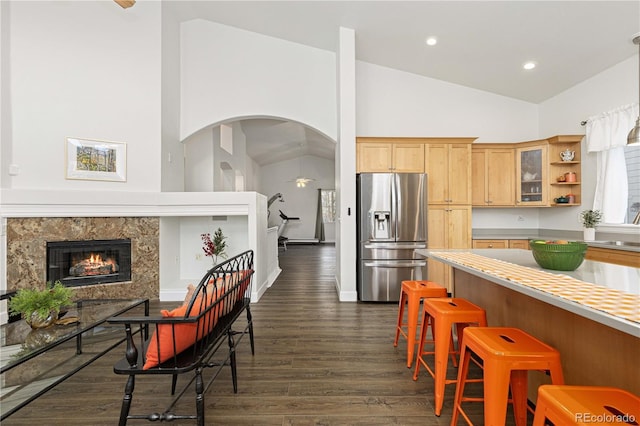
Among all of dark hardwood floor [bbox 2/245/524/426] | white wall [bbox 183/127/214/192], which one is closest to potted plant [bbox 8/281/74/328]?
dark hardwood floor [bbox 2/245/524/426]

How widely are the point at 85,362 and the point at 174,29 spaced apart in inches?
185

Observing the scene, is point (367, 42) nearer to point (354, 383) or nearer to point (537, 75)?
point (537, 75)

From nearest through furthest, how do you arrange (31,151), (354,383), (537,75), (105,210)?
(354,383) → (31,151) → (105,210) → (537,75)

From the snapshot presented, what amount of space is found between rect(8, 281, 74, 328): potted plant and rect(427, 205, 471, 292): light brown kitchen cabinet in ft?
13.8

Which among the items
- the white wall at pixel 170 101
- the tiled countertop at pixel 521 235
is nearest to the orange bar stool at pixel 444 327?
the tiled countertop at pixel 521 235

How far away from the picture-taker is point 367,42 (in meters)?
4.36

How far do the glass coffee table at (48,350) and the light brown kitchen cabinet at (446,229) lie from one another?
380 cm

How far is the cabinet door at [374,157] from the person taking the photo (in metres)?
4.41

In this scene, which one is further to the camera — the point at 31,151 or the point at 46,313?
the point at 31,151

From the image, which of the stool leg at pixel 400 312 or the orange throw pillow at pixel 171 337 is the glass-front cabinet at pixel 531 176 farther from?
the orange throw pillow at pixel 171 337

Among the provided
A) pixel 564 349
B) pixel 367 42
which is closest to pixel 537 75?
pixel 367 42

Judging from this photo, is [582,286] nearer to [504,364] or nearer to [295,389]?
[504,364]

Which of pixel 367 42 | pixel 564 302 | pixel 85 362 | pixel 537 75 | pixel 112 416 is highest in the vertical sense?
pixel 367 42

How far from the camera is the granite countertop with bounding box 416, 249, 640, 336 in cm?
97
